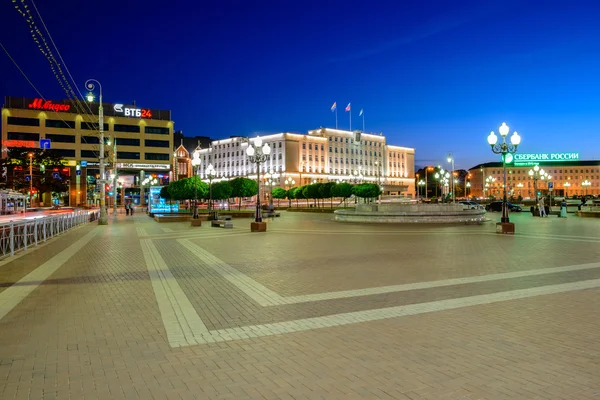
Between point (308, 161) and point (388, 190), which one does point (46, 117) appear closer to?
point (308, 161)

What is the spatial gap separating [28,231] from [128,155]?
87.3 m

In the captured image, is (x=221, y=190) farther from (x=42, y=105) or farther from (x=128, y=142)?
(x=42, y=105)

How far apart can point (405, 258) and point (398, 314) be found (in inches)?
250

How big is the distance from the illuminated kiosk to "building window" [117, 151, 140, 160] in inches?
3143

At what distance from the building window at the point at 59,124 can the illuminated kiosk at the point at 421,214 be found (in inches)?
3221

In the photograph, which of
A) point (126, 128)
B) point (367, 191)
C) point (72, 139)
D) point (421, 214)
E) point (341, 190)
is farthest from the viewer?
point (126, 128)

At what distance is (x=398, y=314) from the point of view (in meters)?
6.85

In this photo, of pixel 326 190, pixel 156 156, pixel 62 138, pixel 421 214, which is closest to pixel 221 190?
Result: pixel 326 190

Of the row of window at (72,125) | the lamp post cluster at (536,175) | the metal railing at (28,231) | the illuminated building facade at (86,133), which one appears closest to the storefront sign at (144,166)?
the illuminated building facade at (86,133)

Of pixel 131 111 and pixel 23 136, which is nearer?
pixel 23 136

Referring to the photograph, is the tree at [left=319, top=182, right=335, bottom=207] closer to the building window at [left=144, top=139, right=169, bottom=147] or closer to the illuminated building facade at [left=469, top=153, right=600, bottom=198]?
the building window at [left=144, top=139, right=169, bottom=147]

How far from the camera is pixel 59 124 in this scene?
308 feet

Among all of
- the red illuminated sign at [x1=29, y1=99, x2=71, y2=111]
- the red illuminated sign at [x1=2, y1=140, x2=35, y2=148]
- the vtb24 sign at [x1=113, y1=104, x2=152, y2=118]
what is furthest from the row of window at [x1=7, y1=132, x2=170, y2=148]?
the vtb24 sign at [x1=113, y1=104, x2=152, y2=118]

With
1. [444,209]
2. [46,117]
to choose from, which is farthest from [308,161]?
[444,209]
